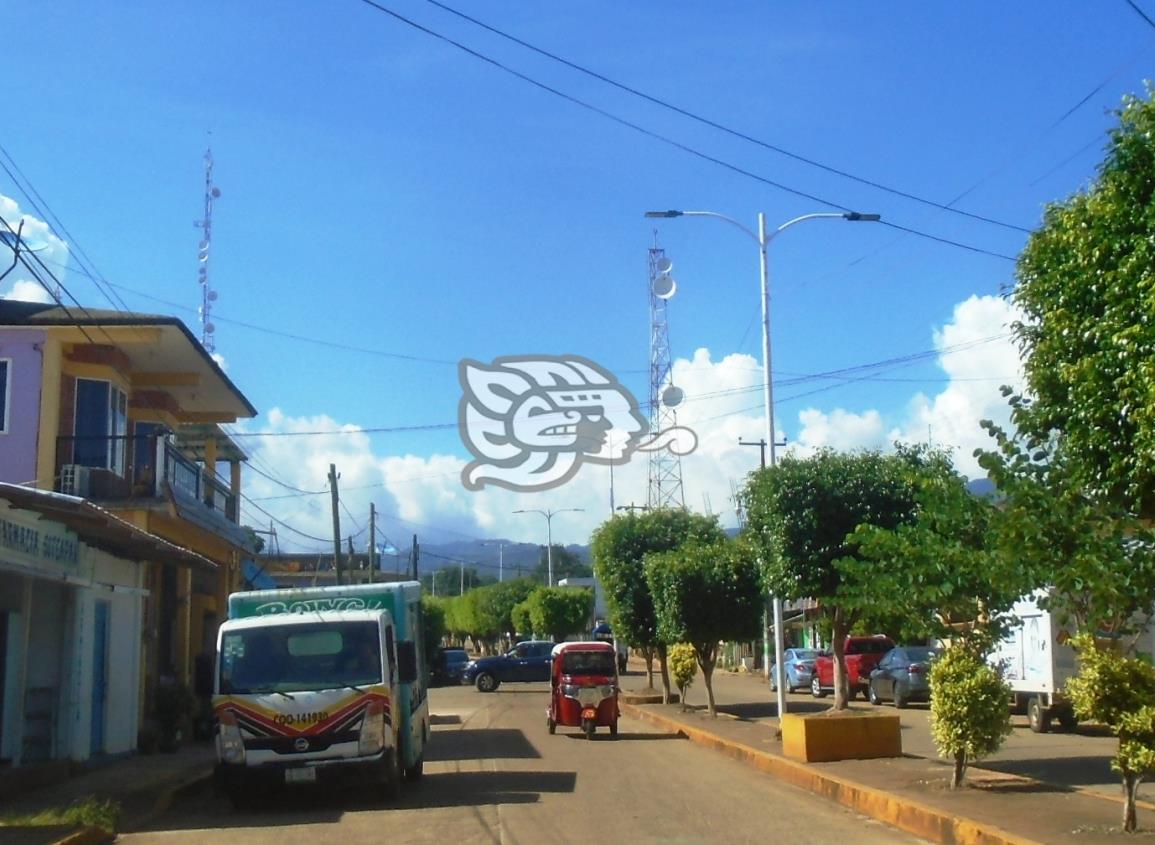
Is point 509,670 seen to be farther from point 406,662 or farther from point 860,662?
point 406,662

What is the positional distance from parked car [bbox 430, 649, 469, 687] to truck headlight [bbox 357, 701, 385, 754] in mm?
42110

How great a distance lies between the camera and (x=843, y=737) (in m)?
18.5

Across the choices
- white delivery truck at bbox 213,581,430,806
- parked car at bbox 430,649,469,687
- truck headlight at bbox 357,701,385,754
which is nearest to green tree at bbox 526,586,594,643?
parked car at bbox 430,649,469,687

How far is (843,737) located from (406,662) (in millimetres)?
6444

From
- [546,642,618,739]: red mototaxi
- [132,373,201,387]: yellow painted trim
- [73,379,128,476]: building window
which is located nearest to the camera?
[73,379,128,476]: building window

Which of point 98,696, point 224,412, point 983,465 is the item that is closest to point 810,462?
point 983,465

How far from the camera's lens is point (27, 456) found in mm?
23141

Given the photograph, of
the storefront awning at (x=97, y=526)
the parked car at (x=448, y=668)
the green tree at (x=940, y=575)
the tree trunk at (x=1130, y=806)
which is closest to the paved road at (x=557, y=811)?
the tree trunk at (x=1130, y=806)

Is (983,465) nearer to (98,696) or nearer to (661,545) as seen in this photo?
(98,696)

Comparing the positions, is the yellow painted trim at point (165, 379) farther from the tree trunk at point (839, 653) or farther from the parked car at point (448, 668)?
the parked car at point (448, 668)

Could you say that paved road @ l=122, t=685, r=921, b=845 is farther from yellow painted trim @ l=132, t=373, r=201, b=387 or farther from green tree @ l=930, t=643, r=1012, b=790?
yellow painted trim @ l=132, t=373, r=201, b=387

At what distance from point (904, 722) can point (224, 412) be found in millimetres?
17646

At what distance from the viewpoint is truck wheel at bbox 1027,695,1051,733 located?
25.4 metres

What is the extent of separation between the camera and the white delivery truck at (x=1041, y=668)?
24984 millimetres
